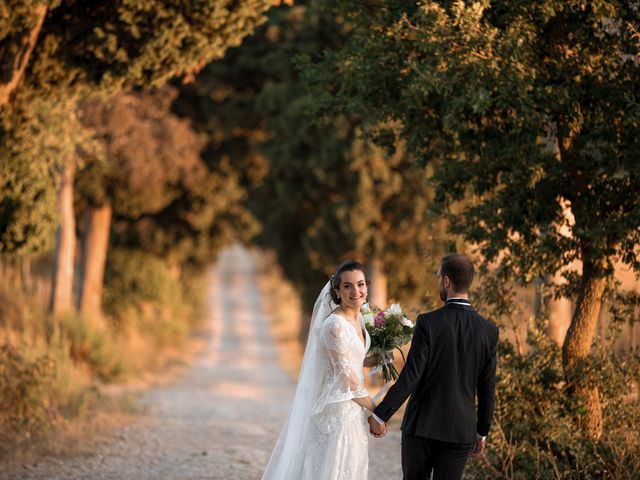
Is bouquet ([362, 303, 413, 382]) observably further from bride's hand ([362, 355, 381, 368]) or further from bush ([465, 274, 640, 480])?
bush ([465, 274, 640, 480])

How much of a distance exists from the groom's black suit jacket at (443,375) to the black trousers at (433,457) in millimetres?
76

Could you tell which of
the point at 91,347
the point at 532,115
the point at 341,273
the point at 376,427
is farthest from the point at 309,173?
the point at 376,427

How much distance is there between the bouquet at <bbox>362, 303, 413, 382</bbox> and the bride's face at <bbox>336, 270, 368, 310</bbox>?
0.39 metres

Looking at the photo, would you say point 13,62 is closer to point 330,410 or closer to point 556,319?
point 330,410

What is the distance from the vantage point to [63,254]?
60.7 feet

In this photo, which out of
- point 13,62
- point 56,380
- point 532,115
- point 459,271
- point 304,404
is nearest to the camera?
point 459,271

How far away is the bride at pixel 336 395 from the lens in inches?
228

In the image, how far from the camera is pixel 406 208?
61.6ft

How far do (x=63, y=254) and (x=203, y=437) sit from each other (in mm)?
8479

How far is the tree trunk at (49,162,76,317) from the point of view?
18.2 m

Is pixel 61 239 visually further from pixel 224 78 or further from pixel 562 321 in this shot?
pixel 562 321

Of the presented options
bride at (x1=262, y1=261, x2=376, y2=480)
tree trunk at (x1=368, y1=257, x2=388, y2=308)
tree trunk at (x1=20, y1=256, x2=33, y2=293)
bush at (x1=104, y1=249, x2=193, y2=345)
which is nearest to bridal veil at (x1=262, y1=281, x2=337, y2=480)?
bride at (x1=262, y1=261, x2=376, y2=480)

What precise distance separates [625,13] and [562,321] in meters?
3.71

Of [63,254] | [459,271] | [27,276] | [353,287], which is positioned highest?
[63,254]
